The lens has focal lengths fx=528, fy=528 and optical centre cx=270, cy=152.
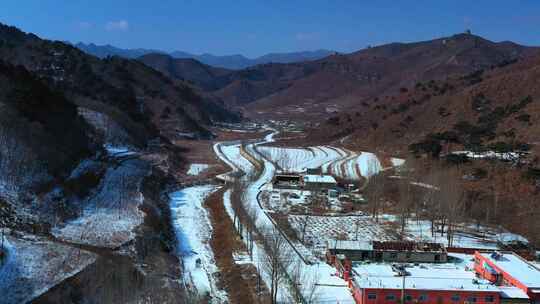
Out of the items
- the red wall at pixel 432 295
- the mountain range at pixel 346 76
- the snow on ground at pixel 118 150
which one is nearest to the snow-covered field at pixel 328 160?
the snow on ground at pixel 118 150

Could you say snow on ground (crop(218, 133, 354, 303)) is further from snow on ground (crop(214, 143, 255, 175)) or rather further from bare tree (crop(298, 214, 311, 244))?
snow on ground (crop(214, 143, 255, 175))

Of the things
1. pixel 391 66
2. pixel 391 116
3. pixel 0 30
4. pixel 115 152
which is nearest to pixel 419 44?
pixel 391 66

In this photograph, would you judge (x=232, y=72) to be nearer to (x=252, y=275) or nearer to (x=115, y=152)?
(x=115, y=152)

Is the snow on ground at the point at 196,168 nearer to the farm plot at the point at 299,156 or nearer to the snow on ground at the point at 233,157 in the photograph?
the snow on ground at the point at 233,157

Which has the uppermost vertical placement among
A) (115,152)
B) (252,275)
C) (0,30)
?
(0,30)

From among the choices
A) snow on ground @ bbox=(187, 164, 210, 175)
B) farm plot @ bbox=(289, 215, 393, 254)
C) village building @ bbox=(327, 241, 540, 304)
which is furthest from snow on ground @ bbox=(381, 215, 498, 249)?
snow on ground @ bbox=(187, 164, 210, 175)
